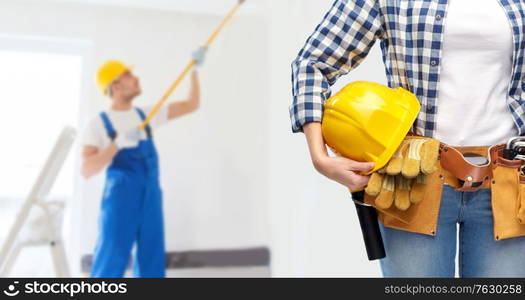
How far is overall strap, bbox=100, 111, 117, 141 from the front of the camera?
92.1 inches

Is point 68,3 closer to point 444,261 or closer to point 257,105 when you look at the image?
point 257,105

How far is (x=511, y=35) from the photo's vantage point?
657 millimetres

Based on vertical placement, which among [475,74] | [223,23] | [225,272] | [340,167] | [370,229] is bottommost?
[225,272]

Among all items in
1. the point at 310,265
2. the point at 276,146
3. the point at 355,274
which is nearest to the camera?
the point at 355,274

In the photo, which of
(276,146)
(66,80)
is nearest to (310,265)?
(276,146)

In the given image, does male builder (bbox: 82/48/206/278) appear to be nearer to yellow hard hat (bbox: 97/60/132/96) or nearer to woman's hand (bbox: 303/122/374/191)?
yellow hard hat (bbox: 97/60/132/96)

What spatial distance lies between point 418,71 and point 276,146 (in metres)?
1.68

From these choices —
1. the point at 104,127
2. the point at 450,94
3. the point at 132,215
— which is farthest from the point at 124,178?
the point at 450,94

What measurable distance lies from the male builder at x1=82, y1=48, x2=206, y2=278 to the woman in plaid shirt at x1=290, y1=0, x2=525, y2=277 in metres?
1.77

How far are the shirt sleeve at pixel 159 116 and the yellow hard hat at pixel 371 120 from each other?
192 cm

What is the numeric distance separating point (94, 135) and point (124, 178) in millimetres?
278

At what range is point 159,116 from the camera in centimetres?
250

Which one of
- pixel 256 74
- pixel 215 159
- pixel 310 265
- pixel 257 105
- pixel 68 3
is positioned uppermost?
pixel 68 3

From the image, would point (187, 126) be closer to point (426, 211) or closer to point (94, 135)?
point (94, 135)
